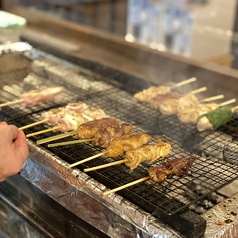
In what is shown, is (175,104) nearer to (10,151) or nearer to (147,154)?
(147,154)

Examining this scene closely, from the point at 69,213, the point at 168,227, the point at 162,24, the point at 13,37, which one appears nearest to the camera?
the point at 168,227

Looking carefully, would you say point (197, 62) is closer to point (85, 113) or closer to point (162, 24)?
point (85, 113)

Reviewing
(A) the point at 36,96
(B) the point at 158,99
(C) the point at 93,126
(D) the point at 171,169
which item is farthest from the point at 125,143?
(A) the point at 36,96

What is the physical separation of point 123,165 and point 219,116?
2.51 feet

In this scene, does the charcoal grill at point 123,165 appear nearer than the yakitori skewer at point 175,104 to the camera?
Yes

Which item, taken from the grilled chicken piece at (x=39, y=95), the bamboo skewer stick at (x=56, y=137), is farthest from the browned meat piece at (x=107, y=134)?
the grilled chicken piece at (x=39, y=95)

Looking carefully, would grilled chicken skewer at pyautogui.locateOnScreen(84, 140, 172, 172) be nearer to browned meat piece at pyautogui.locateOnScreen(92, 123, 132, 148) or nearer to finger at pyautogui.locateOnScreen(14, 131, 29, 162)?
browned meat piece at pyautogui.locateOnScreen(92, 123, 132, 148)

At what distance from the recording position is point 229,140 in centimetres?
267

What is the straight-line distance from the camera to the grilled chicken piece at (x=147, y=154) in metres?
2.32

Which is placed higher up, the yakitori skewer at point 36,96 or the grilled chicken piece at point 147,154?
the grilled chicken piece at point 147,154

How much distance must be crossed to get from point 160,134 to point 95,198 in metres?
0.73

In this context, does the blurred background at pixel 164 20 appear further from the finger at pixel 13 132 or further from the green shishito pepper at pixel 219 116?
the finger at pixel 13 132

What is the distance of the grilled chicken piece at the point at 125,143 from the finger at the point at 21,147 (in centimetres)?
41

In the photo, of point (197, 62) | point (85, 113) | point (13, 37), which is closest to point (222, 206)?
point (85, 113)
